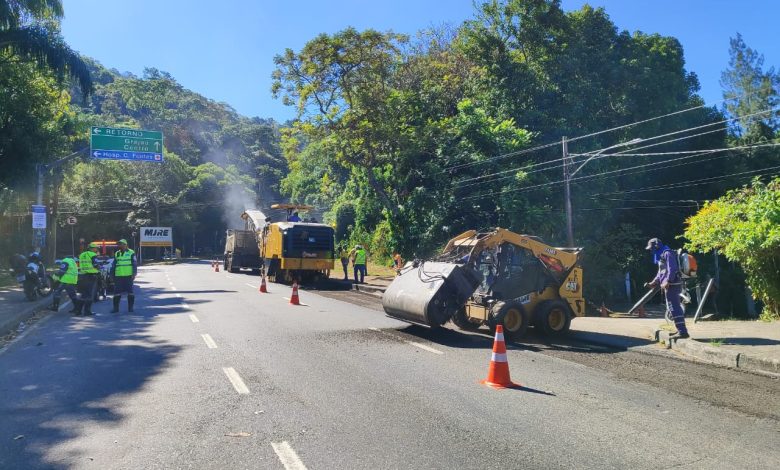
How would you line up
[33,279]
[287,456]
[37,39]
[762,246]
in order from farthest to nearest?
→ [37,39], [33,279], [762,246], [287,456]

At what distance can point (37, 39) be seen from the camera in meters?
21.3

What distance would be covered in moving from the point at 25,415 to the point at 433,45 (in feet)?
135

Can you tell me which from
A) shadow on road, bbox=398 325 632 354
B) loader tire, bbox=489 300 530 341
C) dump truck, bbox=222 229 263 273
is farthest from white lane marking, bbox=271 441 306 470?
dump truck, bbox=222 229 263 273

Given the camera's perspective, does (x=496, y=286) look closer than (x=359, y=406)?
No

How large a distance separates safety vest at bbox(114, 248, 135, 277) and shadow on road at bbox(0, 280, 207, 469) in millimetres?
1534

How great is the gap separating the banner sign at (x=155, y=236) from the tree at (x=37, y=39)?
38.6 metres

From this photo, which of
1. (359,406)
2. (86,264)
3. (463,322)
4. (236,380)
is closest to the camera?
(359,406)

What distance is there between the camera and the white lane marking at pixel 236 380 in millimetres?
7430

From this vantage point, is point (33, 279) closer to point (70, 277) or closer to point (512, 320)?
point (70, 277)

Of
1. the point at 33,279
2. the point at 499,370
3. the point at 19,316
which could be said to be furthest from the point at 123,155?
the point at 499,370

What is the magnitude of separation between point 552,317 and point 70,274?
461 inches

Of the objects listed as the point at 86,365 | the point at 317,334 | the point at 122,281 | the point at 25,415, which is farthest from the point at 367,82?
the point at 25,415

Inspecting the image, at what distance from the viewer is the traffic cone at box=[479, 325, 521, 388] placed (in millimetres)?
7719

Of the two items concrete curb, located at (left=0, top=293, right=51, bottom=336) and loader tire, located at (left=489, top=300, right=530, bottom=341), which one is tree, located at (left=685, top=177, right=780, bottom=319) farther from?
concrete curb, located at (left=0, top=293, right=51, bottom=336)
